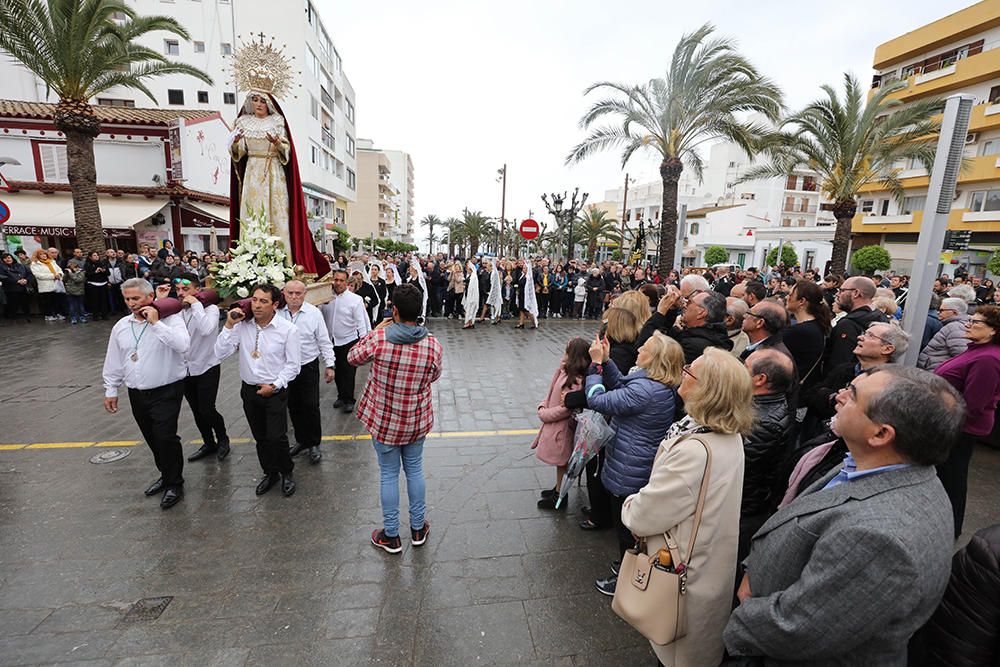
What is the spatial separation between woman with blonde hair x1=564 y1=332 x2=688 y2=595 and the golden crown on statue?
19.2 feet

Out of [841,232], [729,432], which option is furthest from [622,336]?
[841,232]

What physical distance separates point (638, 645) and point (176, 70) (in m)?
19.7

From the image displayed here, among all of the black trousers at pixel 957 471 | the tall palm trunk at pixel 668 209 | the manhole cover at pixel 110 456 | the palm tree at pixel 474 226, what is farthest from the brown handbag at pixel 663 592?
the palm tree at pixel 474 226

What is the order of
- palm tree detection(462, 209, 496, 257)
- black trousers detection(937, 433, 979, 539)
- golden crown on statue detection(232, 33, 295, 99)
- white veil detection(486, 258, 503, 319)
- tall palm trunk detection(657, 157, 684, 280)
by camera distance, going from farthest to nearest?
palm tree detection(462, 209, 496, 257) < tall palm trunk detection(657, 157, 684, 280) < white veil detection(486, 258, 503, 319) < golden crown on statue detection(232, 33, 295, 99) < black trousers detection(937, 433, 979, 539)

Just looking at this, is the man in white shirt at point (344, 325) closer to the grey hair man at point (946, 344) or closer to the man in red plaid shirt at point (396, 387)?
the man in red plaid shirt at point (396, 387)

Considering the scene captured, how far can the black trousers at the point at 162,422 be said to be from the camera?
4.08m

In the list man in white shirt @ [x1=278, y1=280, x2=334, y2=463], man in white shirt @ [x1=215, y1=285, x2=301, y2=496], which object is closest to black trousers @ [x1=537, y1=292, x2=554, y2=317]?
man in white shirt @ [x1=278, y1=280, x2=334, y2=463]

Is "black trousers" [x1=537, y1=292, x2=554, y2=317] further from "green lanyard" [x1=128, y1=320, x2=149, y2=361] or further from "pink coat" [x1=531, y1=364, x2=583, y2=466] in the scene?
"green lanyard" [x1=128, y1=320, x2=149, y2=361]

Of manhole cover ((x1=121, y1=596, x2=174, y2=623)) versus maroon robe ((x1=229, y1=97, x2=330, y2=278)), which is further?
maroon robe ((x1=229, y1=97, x2=330, y2=278))

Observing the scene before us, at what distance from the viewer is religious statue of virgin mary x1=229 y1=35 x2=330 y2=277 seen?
6.34 m

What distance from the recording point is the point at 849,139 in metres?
16.3

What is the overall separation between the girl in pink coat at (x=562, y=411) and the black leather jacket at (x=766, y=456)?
124cm

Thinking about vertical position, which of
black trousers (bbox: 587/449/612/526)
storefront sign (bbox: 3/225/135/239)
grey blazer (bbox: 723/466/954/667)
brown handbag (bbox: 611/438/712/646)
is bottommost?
black trousers (bbox: 587/449/612/526)

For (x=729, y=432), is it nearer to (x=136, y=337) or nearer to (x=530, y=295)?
(x=136, y=337)
